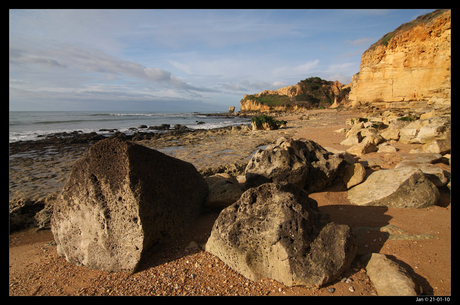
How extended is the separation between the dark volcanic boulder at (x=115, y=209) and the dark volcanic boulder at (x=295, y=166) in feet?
7.16

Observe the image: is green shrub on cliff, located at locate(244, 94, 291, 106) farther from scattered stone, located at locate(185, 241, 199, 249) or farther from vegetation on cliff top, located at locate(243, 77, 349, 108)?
scattered stone, located at locate(185, 241, 199, 249)

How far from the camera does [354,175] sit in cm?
536

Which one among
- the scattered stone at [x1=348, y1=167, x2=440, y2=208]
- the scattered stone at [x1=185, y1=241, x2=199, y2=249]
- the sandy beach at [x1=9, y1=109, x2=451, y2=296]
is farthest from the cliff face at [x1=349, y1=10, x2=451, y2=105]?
the scattered stone at [x1=185, y1=241, x2=199, y2=249]

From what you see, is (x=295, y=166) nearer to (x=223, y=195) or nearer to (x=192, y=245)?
(x=223, y=195)

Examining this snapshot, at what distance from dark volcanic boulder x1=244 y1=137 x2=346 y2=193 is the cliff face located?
18.2m

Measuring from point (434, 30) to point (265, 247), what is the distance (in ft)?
91.0

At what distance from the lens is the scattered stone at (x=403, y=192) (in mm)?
4211

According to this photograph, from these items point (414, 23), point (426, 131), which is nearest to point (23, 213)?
point (426, 131)

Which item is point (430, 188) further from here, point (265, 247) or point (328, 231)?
point (265, 247)

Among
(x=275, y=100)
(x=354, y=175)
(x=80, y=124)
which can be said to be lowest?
(x=354, y=175)

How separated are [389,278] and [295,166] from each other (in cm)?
284

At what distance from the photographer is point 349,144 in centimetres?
1006

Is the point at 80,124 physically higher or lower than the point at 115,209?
higher

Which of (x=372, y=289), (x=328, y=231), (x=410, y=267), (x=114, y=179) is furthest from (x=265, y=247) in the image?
(x=114, y=179)
